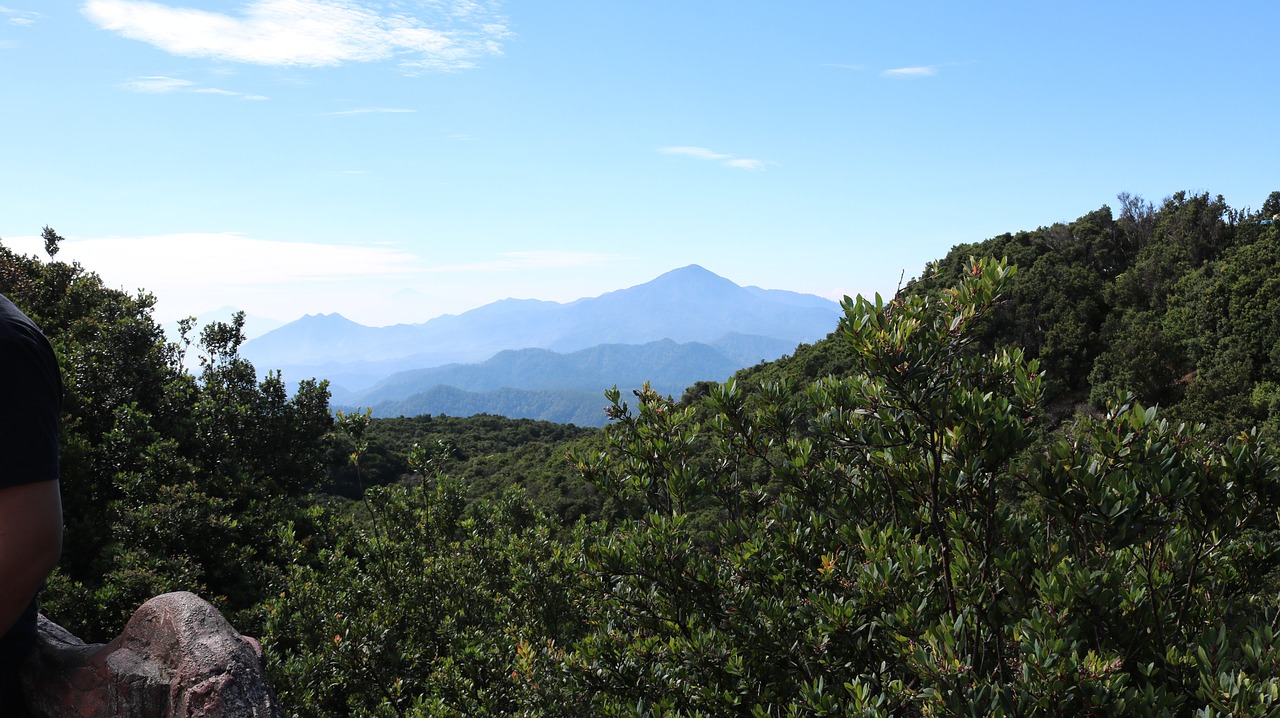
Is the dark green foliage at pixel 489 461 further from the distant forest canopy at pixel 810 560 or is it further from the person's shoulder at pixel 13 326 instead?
the person's shoulder at pixel 13 326

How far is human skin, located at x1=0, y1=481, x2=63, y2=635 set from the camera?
195cm

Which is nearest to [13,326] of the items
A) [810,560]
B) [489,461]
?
[810,560]

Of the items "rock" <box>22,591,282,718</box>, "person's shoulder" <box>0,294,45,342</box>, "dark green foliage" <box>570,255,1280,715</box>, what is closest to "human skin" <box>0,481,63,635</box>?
"person's shoulder" <box>0,294,45,342</box>

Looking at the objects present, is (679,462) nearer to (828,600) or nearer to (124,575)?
(828,600)

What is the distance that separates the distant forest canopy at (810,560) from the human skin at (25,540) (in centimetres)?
337

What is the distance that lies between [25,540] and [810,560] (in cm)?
453

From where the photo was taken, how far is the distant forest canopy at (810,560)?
3506 millimetres

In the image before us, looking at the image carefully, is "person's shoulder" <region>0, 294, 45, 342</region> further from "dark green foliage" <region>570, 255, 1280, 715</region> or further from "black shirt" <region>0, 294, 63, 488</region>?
"dark green foliage" <region>570, 255, 1280, 715</region>

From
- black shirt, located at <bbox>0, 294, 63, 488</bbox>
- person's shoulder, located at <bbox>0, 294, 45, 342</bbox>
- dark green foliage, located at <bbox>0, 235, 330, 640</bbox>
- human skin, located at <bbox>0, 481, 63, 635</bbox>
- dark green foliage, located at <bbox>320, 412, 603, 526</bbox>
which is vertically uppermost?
person's shoulder, located at <bbox>0, 294, 45, 342</bbox>

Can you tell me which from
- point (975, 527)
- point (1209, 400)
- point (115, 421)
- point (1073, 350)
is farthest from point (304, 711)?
point (1073, 350)

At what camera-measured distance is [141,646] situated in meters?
2.63

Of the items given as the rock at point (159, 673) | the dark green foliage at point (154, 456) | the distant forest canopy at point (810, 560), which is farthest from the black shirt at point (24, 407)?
the dark green foliage at point (154, 456)

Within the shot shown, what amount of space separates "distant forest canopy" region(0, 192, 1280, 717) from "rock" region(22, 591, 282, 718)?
2.66m

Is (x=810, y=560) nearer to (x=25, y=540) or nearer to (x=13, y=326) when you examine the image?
(x=25, y=540)
